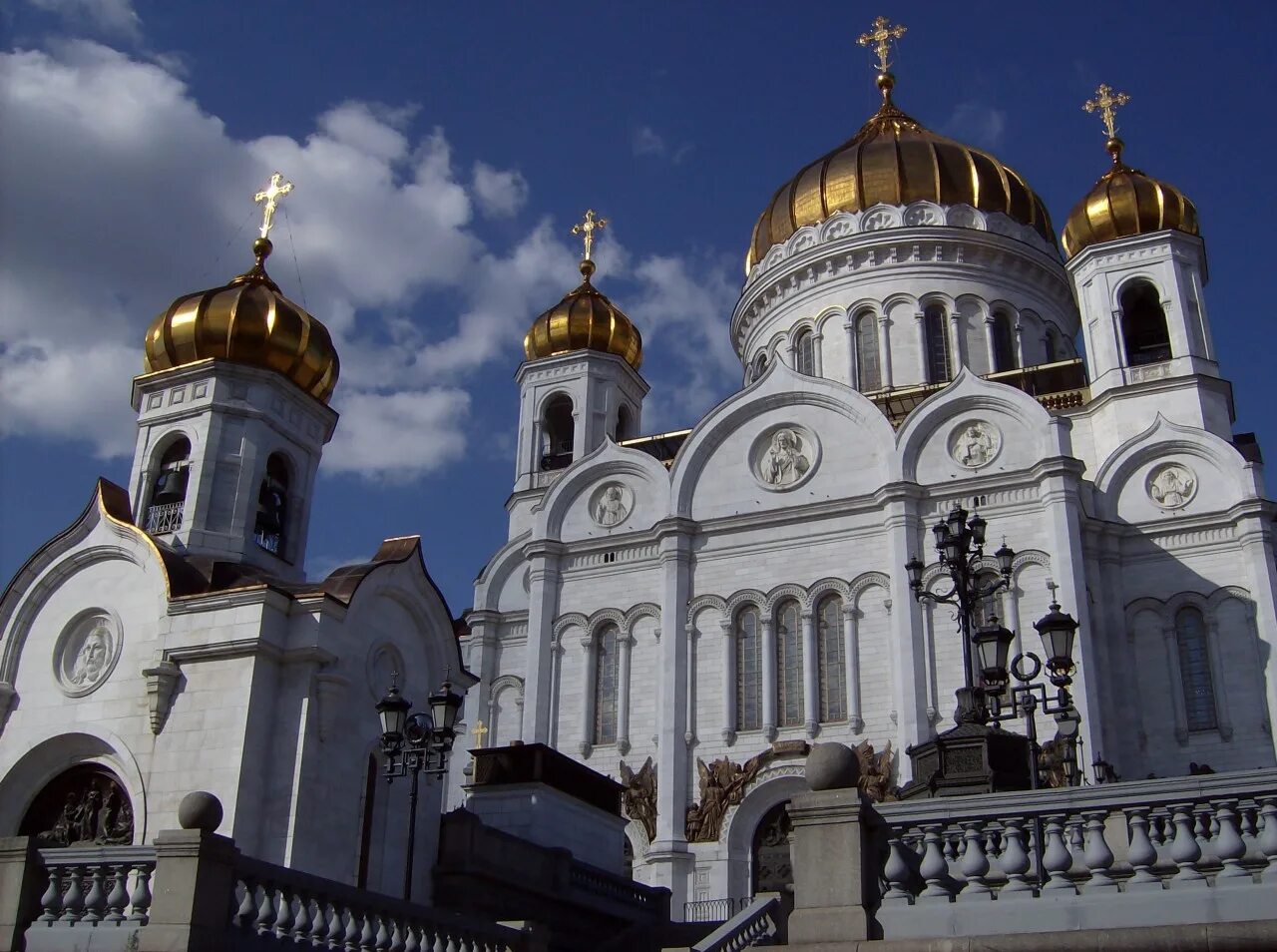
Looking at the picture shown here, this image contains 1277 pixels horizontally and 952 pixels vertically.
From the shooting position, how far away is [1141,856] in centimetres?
682

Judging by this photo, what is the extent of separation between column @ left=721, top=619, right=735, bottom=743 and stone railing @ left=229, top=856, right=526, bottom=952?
46.3 ft

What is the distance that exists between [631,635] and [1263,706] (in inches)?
458

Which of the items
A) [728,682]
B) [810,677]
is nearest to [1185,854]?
[810,677]

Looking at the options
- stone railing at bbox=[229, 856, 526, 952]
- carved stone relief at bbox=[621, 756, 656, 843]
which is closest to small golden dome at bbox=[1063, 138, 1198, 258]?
carved stone relief at bbox=[621, 756, 656, 843]

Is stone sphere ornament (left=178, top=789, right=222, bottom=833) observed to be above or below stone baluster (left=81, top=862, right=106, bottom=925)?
above

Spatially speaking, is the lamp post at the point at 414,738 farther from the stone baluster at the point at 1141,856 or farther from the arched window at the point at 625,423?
the arched window at the point at 625,423

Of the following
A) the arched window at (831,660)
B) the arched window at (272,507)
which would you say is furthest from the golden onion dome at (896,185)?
the arched window at (272,507)

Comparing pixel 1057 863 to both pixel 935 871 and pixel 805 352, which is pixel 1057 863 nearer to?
pixel 935 871

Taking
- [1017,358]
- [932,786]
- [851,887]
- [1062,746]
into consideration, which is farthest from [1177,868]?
[1017,358]

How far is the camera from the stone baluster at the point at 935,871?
23.7 feet

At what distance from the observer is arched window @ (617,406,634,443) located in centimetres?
3326

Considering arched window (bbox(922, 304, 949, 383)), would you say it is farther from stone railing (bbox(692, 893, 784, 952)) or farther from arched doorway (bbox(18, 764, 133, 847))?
arched doorway (bbox(18, 764, 133, 847))

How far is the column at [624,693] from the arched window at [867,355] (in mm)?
9255

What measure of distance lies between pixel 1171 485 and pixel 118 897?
70.2ft
